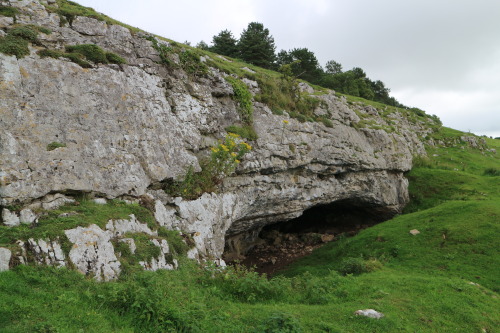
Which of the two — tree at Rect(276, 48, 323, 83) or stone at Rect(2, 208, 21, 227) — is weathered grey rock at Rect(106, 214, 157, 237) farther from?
tree at Rect(276, 48, 323, 83)

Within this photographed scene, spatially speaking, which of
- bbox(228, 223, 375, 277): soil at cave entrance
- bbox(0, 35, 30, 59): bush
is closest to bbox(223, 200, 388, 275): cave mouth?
bbox(228, 223, 375, 277): soil at cave entrance

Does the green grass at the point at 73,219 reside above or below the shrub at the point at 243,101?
below

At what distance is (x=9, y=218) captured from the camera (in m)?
8.29

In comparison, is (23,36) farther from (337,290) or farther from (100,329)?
(337,290)

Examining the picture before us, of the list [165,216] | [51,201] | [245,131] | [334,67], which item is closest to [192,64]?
[245,131]

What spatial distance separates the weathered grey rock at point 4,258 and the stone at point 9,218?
150cm

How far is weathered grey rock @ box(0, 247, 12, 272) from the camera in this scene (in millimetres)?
6738

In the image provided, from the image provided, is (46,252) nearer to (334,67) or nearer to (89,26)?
(89,26)

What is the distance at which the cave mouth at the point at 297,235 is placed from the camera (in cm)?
2139

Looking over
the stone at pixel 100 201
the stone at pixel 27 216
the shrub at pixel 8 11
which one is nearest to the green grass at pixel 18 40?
the shrub at pixel 8 11

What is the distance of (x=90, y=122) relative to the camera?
463 inches

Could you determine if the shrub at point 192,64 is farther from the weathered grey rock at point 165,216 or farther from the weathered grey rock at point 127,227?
the weathered grey rock at point 127,227

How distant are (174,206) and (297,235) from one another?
50.6ft

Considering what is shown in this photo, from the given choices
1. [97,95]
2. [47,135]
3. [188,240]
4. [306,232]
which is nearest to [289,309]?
[188,240]
